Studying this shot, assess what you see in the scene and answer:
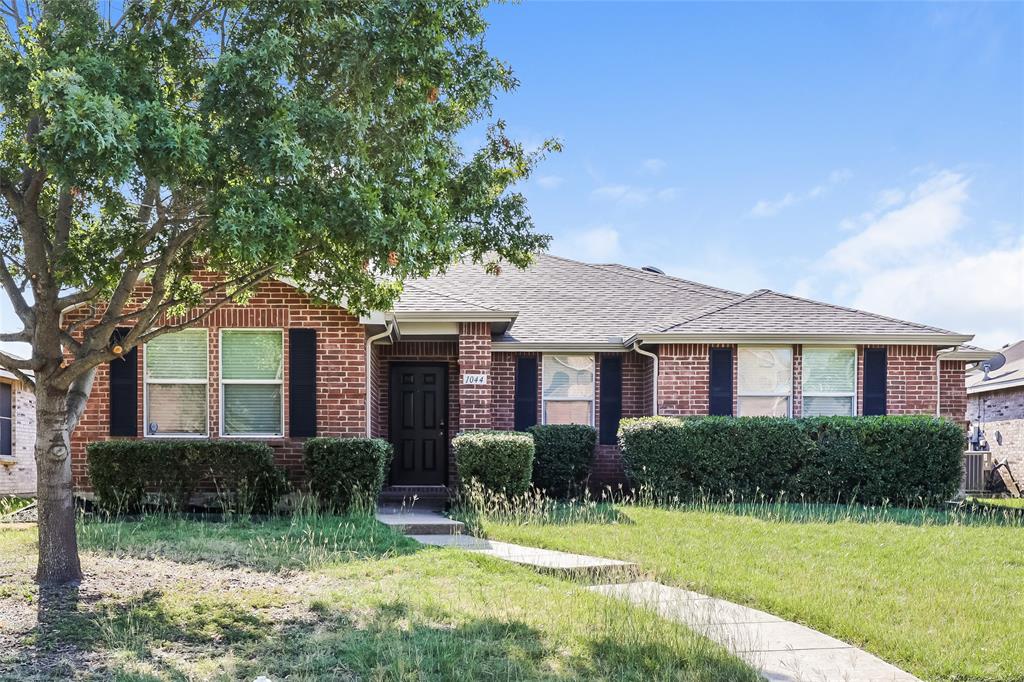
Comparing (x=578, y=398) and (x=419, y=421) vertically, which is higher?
(x=578, y=398)

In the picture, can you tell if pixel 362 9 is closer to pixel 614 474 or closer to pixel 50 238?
pixel 50 238

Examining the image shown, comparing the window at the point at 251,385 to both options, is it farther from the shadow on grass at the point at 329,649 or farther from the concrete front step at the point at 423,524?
the shadow on grass at the point at 329,649

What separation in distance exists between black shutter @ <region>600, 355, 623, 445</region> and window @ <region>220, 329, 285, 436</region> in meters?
6.03

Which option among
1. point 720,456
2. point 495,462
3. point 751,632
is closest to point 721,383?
point 720,456

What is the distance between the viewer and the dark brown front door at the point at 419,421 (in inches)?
590

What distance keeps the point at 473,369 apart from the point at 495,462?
214 cm

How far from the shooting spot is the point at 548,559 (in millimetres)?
7934

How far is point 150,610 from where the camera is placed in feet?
19.7

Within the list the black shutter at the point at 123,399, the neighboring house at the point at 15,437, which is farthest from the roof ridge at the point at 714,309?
the neighboring house at the point at 15,437

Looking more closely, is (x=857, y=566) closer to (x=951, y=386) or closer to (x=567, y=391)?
(x=567, y=391)

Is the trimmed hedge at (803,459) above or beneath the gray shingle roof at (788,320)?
beneath

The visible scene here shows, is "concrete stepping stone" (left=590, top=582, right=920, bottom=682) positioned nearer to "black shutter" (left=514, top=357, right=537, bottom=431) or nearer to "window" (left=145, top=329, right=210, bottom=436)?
"window" (left=145, top=329, right=210, bottom=436)

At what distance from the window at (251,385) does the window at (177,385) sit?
1.02 ft

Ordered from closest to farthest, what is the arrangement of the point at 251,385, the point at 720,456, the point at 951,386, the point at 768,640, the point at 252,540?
the point at 768,640
the point at 252,540
the point at 251,385
the point at 720,456
the point at 951,386
